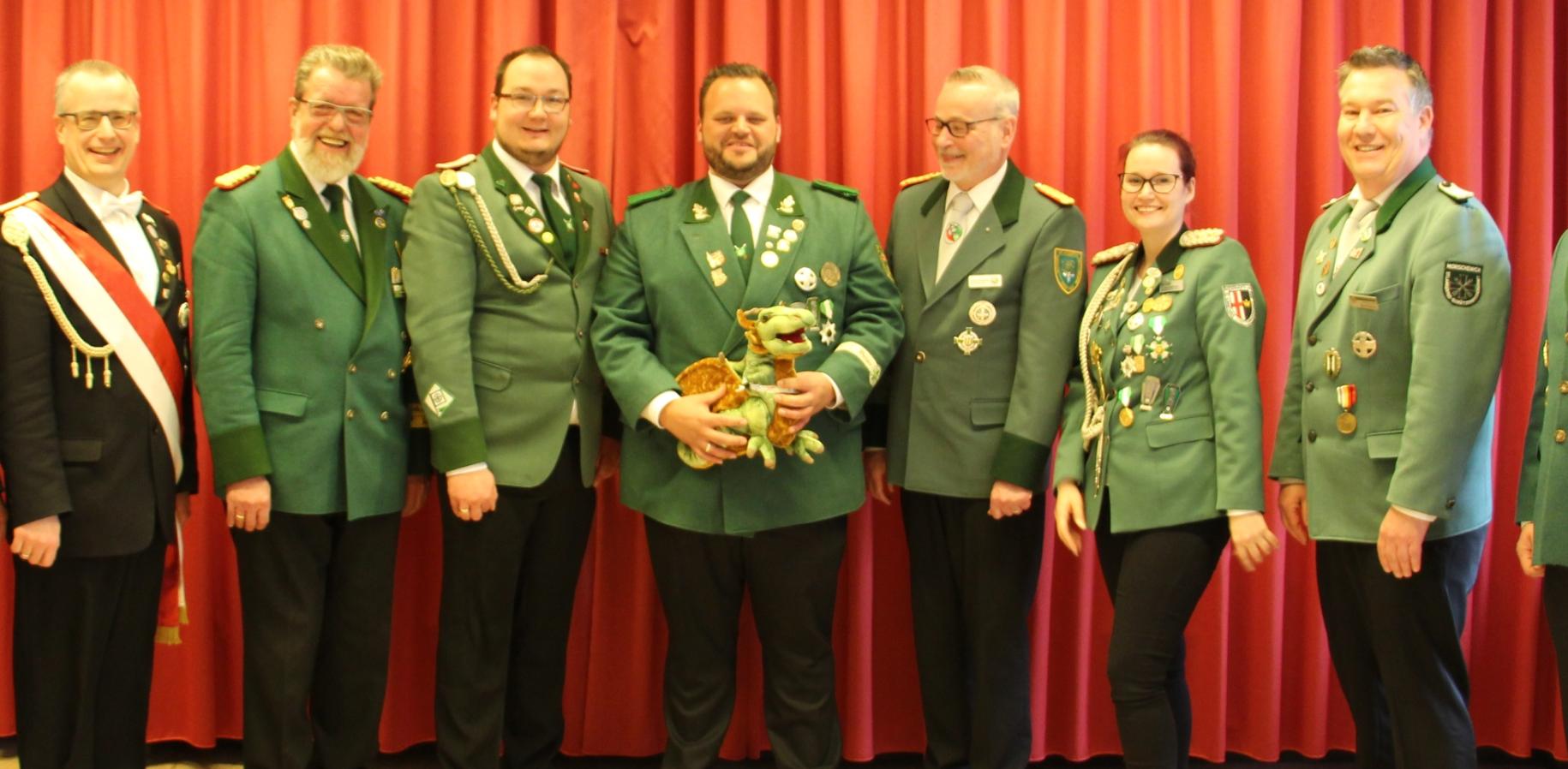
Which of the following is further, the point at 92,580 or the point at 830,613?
the point at 830,613

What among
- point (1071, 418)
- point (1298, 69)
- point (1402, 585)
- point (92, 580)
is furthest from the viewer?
point (1298, 69)

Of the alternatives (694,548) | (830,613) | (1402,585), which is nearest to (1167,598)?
(1402,585)

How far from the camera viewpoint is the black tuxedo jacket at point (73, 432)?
2.37 m

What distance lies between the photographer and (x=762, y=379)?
2.54 metres

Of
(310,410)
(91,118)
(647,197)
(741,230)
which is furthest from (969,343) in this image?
(91,118)

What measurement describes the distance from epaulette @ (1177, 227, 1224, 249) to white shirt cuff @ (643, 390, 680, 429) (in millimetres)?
1125

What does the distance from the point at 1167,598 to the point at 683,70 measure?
6.34ft

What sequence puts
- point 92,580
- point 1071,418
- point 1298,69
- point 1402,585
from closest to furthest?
point 1402,585 < point 92,580 < point 1071,418 < point 1298,69

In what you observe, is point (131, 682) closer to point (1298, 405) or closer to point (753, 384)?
point (753, 384)

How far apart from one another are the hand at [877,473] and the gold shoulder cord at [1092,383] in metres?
0.55

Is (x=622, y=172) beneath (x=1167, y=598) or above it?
above

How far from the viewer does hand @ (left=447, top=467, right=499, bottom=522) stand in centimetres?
262

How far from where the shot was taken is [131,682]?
257 centimetres

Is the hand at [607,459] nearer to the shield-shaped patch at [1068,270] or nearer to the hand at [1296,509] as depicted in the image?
the shield-shaped patch at [1068,270]
